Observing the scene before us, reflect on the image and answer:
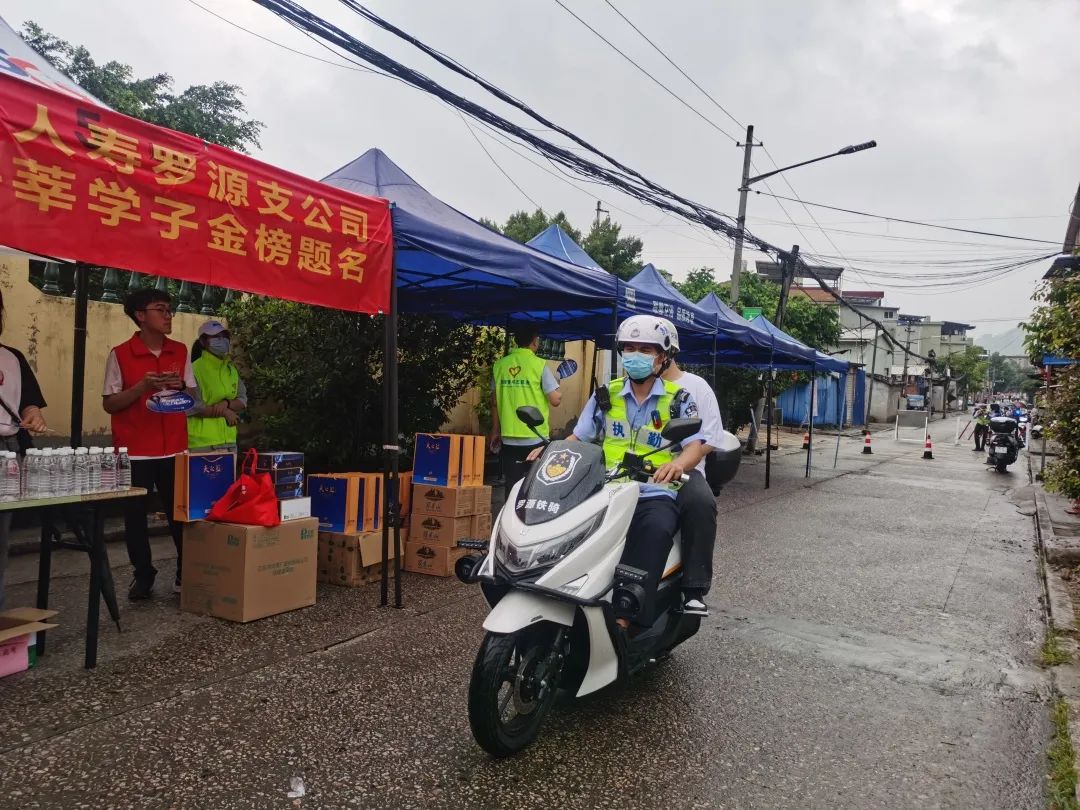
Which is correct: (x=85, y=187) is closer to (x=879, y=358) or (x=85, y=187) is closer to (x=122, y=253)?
(x=122, y=253)

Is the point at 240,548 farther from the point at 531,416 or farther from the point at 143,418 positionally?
the point at 531,416

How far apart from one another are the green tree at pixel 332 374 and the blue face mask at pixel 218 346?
144cm

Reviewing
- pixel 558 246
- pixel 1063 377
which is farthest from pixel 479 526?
pixel 1063 377

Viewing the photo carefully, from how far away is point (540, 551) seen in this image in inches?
112

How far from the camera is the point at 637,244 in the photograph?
37.0 meters

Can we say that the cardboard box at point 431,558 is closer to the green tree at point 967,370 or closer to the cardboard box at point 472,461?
the cardboard box at point 472,461

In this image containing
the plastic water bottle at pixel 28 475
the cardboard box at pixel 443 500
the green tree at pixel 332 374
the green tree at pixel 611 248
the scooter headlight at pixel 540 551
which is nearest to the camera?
the scooter headlight at pixel 540 551

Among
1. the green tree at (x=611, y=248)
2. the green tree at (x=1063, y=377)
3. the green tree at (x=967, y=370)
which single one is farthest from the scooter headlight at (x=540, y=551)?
the green tree at (x=967, y=370)

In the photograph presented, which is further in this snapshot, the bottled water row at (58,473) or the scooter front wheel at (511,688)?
the bottled water row at (58,473)

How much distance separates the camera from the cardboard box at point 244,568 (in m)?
4.22

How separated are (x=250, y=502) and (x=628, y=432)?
7.45 feet

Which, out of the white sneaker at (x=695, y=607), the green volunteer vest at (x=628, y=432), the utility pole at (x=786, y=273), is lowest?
the white sneaker at (x=695, y=607)

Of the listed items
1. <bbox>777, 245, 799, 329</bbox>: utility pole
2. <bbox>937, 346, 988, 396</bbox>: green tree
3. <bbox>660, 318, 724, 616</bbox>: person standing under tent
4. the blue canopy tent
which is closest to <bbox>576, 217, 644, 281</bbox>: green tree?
<bbox>777, 245, 799, 329</bbox>: utility pole

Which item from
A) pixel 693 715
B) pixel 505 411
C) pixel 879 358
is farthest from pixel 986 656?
pixel 879 358
